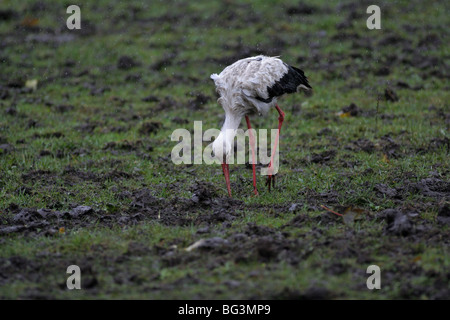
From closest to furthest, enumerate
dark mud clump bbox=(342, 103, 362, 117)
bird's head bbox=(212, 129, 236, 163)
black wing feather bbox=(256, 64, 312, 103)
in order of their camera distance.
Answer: bird's head bbox=(212, 129, 236, 163) → black wing feather bbox=(256, 64, 312, 103) → dark mud clump bbox=(342, 103, 362, 117)

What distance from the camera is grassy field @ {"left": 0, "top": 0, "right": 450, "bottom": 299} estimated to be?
A: 566cm

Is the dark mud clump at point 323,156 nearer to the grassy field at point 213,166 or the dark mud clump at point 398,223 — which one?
the grassy field at point 213,166

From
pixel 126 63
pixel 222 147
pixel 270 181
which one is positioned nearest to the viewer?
pixel 222 147

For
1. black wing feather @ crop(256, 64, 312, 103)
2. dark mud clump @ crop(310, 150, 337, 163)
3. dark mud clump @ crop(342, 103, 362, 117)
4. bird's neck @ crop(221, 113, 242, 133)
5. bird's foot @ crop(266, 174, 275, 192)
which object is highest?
black wing feather @ crop(256, 64, 312, 103)

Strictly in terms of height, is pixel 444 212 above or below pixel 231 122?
below

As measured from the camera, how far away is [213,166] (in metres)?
9.91

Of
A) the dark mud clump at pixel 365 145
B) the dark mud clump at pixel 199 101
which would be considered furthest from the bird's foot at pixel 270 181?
the dark mud clump at pixel 199 101

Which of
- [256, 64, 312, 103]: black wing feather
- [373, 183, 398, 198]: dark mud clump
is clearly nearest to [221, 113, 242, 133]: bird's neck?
[256, 64, 312, 103]: black wing feather

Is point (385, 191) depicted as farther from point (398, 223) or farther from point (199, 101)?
point (199, 101)

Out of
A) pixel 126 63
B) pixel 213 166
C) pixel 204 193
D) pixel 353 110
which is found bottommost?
pixel 204 193

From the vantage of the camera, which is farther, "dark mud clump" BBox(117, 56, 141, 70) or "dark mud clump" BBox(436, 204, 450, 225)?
"dark mud clump" BBox(117, 56, 141, 70)

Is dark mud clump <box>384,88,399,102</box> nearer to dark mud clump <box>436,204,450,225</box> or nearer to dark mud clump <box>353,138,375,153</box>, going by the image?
dark mud clump <box>353,138,375,153</box>

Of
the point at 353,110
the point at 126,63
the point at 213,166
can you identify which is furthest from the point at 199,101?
the point at 213,166

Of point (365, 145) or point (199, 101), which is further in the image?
point (199, 101)
